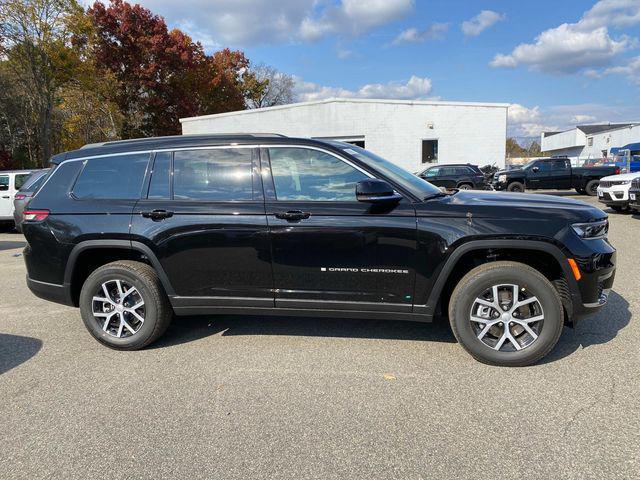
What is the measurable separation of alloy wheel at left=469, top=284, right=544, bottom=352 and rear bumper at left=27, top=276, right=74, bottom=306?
359cm

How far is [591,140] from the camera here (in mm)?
64250

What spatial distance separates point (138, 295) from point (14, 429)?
1376mm

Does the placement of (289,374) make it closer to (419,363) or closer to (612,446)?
(419,363)

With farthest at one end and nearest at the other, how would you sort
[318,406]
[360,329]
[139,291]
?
[360,329] → [139,291] → [318,406]

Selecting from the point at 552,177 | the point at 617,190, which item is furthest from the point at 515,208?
the point at 552,177

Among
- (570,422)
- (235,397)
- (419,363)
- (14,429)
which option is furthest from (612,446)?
(14,429)

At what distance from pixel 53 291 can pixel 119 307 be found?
0.71m

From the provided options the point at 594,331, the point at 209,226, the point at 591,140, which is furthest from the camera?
the point at 591,140

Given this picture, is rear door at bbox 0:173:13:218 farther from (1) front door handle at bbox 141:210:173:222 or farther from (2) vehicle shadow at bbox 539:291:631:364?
(2) vehicle shadow at bbox 539:291:631:364

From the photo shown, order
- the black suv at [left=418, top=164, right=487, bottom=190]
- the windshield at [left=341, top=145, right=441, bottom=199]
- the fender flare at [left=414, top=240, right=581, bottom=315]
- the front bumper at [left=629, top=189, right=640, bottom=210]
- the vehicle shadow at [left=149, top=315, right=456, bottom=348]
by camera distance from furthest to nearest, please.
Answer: the black suv at [left=418, top=164, right=487, bottom=190] → the front bumper at [left=629, top=189, right=640, bottom=210] → the vehicle shadow at [left=149, top=315, right=456, bottom=348] → the windshield at [left=341, top=145, right=441, bottom=199] → the fender flare at [left=414, top=240, right=581, bottom=315]

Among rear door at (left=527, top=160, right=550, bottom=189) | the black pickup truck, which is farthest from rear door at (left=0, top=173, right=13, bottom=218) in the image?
rear door at (left=527, top=160, right=550, bottom=189)

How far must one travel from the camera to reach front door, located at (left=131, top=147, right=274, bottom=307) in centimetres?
356

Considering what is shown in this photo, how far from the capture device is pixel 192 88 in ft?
101

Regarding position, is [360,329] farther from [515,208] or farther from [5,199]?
[5,199]
